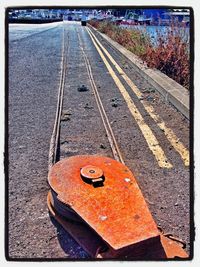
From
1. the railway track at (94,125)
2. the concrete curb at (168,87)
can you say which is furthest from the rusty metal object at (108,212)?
the concrete curb at (168,87)

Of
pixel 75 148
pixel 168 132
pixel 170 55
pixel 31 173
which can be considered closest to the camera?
pixel 31 173

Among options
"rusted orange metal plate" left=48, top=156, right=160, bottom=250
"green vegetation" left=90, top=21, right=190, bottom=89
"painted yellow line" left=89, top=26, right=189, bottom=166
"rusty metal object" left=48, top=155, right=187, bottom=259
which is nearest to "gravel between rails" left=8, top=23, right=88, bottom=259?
"rusty metal object" left=48, top=155, right=187, bottom=259

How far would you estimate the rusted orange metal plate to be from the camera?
1433 millimetres

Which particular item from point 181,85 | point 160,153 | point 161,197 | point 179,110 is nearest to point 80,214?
point 161,197

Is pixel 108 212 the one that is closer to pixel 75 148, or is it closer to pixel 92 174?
pixel 92 174

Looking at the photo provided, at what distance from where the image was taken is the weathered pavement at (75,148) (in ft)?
6.08

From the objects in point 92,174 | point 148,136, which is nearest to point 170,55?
point 148,136

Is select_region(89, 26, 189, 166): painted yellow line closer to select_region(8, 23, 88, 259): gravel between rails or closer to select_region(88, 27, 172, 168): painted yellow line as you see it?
select_region(88, 27, 172, 168): painted yellow line

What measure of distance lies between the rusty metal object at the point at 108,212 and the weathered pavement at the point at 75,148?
0.13m

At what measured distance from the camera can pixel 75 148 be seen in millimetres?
3006

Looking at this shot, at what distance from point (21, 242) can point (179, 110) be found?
8.77 ft

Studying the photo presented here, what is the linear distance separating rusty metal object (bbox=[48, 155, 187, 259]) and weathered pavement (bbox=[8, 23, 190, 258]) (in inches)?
5.2

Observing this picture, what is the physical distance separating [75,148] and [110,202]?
4.74 feet

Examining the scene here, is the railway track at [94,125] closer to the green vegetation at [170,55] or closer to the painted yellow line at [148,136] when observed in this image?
the painted yellow line at [148,136]
